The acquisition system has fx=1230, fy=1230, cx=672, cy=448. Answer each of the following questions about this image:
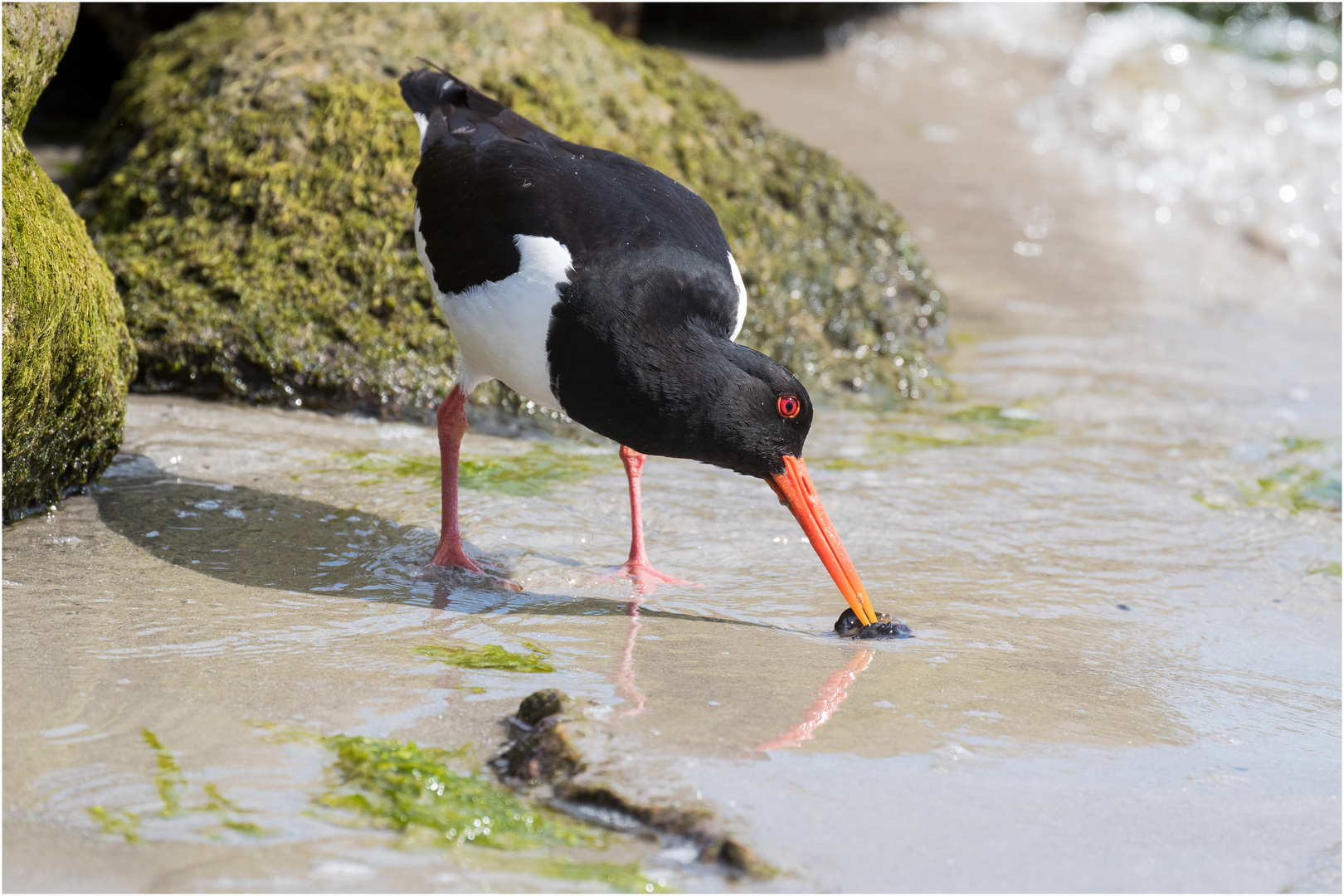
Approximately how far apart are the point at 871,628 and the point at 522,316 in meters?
1.33

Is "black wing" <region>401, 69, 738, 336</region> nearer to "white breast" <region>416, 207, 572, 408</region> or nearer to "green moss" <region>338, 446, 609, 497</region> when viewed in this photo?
"white breast" <region>416, 207, 572, 408</region>

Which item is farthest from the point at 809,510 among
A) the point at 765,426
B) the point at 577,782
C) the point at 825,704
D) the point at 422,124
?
the point at 422,124

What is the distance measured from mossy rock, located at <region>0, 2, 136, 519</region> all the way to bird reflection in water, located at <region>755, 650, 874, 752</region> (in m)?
2.30

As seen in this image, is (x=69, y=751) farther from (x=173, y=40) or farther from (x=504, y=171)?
(x=173, y=40)

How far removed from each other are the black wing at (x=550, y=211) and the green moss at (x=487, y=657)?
1.02 metres

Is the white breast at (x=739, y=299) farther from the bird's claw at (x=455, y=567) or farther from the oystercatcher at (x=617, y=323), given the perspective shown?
the bird's claw at (x=455, y=567)

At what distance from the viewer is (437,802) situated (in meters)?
2.29

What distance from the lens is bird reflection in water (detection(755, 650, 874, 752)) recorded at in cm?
261

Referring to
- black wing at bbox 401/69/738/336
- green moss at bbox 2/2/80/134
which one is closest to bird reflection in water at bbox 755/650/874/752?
black wing at bbox 401/69/738/336

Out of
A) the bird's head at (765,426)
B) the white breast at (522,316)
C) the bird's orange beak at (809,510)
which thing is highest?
the white breast at (522,316)

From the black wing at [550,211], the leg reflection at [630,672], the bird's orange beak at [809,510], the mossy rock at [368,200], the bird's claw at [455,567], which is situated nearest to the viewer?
the leg reflection at [630,672]

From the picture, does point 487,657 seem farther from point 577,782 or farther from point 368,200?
point 368,200

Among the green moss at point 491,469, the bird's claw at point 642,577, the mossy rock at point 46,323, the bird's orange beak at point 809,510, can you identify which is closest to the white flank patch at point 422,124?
the green moss at point 491,469

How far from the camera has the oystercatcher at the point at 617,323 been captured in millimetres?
3424
